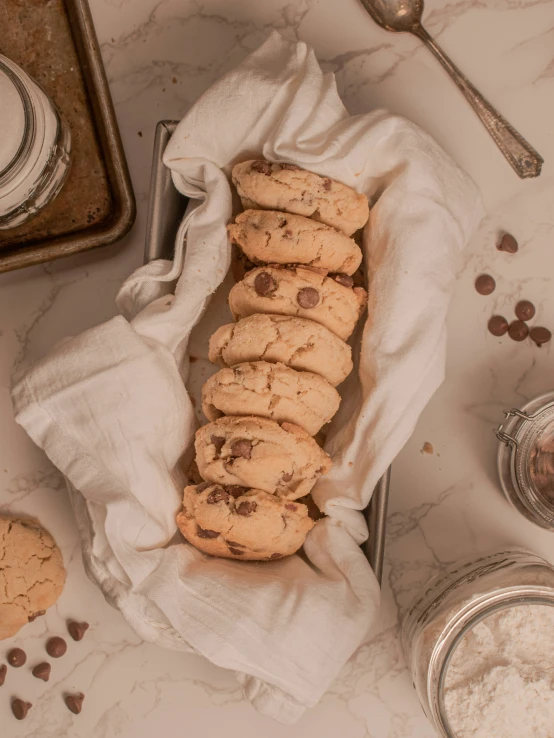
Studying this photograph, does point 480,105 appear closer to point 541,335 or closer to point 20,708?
point 541,335

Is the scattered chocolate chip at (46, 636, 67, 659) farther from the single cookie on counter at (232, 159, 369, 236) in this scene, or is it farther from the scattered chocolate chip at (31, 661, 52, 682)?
the single cookie on counter at (232, 159, 369, 236)

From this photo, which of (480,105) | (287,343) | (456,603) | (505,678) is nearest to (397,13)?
(480,105)

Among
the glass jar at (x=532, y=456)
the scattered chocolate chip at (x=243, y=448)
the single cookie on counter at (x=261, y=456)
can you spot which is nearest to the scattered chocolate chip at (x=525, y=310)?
the glass jar at (x=532, y=456)

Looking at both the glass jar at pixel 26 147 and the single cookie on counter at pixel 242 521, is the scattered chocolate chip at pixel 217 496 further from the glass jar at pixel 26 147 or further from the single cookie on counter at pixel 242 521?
the glass jar at pixel 26 147

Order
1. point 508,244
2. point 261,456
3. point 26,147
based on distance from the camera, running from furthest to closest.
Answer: point 508,244
point 26,147
point 261,456

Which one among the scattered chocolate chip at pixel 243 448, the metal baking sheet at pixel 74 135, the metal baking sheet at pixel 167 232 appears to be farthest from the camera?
the metal baking sheet at pixel 74 135

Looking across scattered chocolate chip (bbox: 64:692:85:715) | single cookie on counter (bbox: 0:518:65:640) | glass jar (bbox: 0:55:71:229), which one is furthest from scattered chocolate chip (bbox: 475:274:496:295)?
scattered chocolate chip (bbox: 64:692:85:715)

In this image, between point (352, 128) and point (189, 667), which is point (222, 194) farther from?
point (189, 667)
